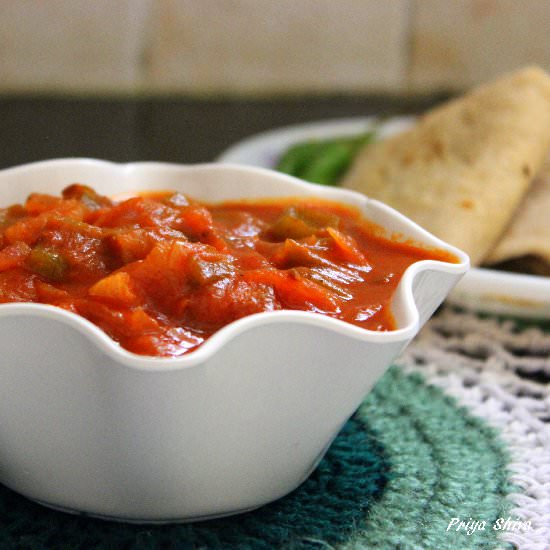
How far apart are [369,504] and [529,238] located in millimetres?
1119

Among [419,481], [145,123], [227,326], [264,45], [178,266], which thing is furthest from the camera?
[264,45]

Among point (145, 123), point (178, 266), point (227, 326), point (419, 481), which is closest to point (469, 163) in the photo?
point (419, 481)

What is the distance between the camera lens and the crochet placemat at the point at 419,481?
131 centimetres

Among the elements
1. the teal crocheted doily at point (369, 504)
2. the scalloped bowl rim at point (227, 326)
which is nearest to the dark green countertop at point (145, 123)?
the teal crocheted doily at point (369, 504)

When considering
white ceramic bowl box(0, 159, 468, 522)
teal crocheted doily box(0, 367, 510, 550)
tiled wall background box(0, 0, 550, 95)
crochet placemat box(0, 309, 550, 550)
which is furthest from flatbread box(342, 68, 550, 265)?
tiled wall background box(0, 0, 550, 95)

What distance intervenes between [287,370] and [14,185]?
0.80 meters

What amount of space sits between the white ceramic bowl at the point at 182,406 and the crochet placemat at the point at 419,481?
0.04 m

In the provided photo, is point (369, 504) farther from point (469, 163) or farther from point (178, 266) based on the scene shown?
point (469, 163)

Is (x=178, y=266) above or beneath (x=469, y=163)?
above

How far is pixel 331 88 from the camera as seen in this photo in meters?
4.77

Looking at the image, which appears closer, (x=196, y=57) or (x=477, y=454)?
(x=477, y=454)

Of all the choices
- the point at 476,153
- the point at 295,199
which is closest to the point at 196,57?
the point at 476,153

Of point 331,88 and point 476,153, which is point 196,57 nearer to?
point 331,88

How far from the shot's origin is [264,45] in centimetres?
452
